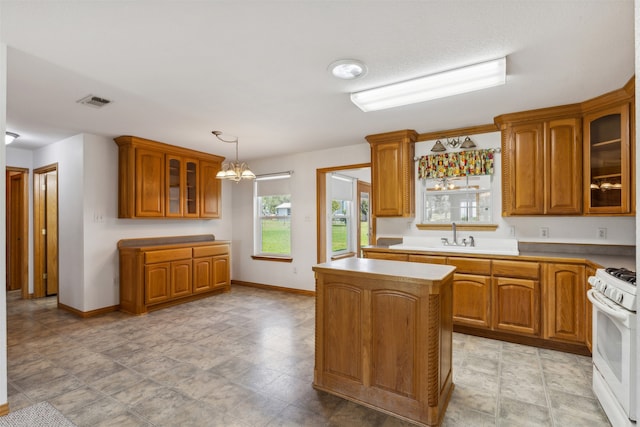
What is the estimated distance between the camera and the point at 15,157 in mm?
5043

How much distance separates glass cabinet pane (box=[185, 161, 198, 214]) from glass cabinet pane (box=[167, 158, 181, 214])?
0.19 metres

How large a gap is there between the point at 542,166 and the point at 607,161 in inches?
20.1

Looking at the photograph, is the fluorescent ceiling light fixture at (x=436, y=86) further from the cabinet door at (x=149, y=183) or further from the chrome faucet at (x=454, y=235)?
the cabinet door at (x=149, y=183)

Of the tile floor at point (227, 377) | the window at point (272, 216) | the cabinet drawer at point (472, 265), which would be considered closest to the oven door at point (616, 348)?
the tile floor at point (227, 377)

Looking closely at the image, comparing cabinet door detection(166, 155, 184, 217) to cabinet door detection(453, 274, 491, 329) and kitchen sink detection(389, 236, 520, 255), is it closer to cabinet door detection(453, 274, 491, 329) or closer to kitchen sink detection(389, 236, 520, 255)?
kitchen sink detection(389, 236, 520, 255)

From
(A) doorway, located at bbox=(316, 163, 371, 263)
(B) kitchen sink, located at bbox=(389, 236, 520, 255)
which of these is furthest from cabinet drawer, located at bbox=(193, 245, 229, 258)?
(B) kitchen sink, located at bbox=(389, 236, 520, 255)

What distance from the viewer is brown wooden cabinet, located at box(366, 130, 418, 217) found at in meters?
4.16

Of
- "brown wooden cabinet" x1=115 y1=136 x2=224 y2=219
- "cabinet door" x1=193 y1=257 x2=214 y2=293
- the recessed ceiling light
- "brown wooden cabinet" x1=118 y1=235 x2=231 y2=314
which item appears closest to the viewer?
the recessed ceiling light

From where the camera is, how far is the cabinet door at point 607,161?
2854mm

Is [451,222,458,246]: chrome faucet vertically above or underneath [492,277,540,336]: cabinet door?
above

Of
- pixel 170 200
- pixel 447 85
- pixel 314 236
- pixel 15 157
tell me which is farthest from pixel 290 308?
pixel 15 157

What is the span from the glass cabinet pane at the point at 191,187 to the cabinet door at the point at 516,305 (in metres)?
4.39

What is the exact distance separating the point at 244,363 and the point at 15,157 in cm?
515

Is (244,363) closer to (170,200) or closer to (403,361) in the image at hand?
(403,361)
